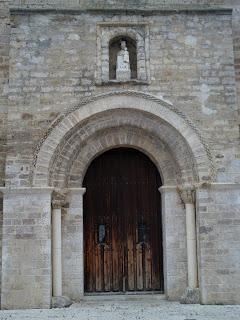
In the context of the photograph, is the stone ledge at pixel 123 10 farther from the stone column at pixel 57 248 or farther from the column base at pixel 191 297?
the column base at pixel 191 297

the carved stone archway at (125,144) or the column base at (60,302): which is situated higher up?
the carved stone archway at (125,144)

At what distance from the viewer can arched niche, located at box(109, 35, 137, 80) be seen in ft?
28.0

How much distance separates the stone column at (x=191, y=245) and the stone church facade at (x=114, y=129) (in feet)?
0.05

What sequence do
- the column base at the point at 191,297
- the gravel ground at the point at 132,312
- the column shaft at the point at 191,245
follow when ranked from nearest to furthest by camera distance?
the gravel ground at the point at 132,312, the column base at the point at 191,297, the column shaft at the point at 191,245

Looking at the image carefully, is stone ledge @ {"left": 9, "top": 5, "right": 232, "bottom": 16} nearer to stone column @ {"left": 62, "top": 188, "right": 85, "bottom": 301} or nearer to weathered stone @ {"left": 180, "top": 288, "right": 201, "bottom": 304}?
stone column @ {"left": 62, "top": 188, "right": 85, "bottom": 301}

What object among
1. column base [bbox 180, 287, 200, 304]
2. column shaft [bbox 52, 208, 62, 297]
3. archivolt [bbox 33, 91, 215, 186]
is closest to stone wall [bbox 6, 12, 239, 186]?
archivolt [bbox 33, 91, 215, 186]

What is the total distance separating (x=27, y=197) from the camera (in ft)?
25.5

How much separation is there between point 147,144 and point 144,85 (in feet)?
3.35

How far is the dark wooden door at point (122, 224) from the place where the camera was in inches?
333

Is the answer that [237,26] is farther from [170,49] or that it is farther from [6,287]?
[6,287]

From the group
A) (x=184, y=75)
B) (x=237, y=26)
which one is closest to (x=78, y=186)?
(x=184, y=75)

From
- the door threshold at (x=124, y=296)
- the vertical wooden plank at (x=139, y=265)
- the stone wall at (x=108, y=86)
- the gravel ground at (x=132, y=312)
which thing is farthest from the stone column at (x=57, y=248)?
the vertical wooden plank at (x=139, y=265)

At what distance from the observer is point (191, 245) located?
797cm

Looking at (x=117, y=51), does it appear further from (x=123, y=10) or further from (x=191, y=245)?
(x=191, y=245)
